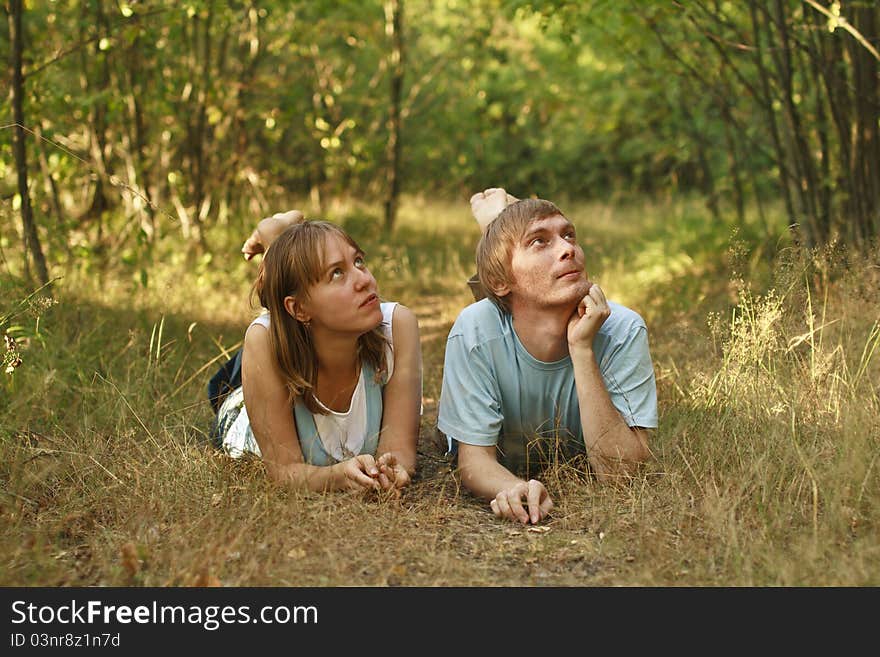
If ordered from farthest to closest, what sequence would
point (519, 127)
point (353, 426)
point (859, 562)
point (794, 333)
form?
point (519, 127) → point (794, 333) → point (353, 426) → point (859, 562)

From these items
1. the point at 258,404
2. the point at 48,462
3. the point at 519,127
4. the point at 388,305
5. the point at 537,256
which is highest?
the point at 519,127

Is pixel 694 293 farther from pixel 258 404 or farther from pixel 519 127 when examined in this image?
pixel 519 127

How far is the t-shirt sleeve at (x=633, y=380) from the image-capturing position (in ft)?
9.82

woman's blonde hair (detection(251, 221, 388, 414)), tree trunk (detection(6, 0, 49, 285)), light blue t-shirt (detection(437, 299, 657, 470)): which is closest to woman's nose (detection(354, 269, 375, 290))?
→ woman's blonde hair (detection(251, 221, 388, 414))

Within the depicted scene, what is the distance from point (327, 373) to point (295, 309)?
0.88 ft

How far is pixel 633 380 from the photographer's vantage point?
302 centimetres

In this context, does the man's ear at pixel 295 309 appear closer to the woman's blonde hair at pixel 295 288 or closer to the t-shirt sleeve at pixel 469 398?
the woman's blonde hair at pixel 295 288

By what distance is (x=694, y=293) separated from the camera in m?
5.94

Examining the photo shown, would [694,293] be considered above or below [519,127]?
below

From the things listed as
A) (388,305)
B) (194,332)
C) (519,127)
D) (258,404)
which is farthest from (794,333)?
(519,127)

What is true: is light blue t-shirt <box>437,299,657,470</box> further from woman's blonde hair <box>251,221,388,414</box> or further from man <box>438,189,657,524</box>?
woman's blonde hair <box>251,221,388,414</box>

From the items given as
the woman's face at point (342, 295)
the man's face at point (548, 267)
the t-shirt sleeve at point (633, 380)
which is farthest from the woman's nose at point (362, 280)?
the t-shirt sleeve at point (633, 380)

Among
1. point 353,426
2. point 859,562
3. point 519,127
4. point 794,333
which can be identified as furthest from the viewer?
point 519,127

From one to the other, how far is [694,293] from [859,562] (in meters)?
3.88
